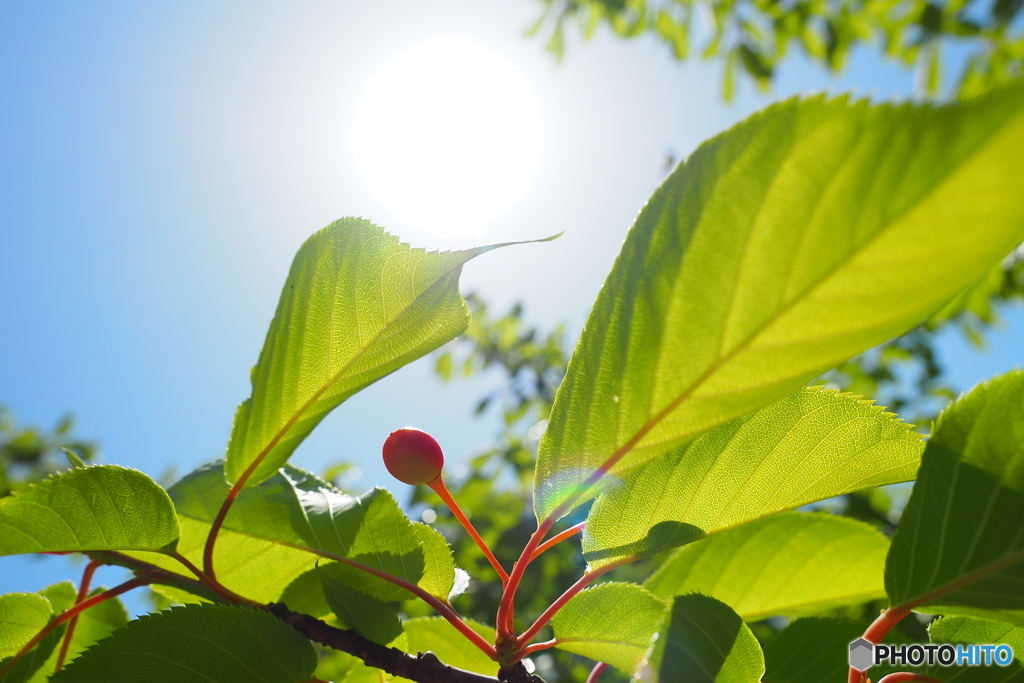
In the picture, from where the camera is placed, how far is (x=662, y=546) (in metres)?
0.84

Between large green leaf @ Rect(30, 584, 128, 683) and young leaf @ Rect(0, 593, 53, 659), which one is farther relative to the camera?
large green leaf @ Rect(30, 584, 128, 683)

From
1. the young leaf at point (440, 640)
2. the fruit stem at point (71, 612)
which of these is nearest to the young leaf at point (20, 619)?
the fruit stem at point (71, 612)

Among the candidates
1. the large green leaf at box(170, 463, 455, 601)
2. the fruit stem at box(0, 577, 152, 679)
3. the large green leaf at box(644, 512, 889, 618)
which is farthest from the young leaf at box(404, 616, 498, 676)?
the fruit stem at box(0, 577, 152, 679)

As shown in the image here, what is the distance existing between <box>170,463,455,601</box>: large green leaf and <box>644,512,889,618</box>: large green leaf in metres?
0.41

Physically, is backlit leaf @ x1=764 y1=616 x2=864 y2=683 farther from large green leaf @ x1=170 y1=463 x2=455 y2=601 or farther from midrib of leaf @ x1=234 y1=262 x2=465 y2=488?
midrib of leaf @ x1=234 y1=262 x2=465 y2=488

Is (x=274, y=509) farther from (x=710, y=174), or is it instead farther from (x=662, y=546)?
(x=710, y=174)

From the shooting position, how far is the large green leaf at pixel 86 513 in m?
0.90

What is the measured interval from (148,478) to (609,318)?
28.3 inches

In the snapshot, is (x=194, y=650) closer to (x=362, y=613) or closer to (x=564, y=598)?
(x=362, y=613)

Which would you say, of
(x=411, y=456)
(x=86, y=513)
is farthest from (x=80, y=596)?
(x=411, y=456)

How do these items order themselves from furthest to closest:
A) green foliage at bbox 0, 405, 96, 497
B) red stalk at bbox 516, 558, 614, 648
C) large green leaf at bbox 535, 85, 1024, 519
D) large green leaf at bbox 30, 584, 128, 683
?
green foliage at bbox 0, 405, 96, 497 < large green leaf at bbox 30, 584, 128, 683 < red stalk at bbox 516, 558, 614, 648 < large green leaf at bbox 535, 85, 1024, 519

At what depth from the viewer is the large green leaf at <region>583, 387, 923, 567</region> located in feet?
2.58

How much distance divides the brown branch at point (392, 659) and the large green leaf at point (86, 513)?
24 centimetres

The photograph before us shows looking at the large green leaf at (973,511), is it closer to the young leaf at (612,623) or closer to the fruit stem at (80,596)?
the young leaf at (612,623)
